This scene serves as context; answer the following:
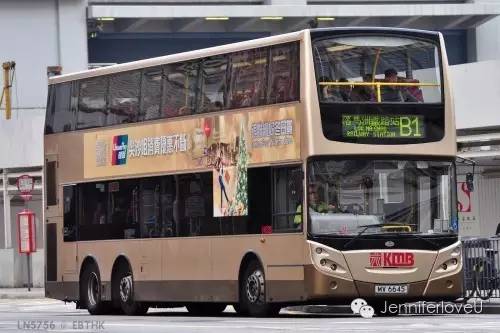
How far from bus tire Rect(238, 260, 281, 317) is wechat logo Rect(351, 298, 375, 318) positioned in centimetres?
120

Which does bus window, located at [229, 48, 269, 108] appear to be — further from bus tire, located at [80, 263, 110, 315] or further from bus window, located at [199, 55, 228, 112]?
bus tire, located at [80, 263, 110, 315]

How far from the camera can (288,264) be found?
2425 cm

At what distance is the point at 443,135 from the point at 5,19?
112 feet

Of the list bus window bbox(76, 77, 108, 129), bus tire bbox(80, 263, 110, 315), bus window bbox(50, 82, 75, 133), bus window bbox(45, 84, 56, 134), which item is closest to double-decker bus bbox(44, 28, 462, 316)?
bus window bbox(76, 77, 108, 129)

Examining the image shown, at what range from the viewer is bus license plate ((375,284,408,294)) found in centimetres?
2386

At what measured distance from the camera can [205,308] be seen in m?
29.1

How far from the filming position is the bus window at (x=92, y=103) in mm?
29016

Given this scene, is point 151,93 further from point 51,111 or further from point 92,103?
point 51,111

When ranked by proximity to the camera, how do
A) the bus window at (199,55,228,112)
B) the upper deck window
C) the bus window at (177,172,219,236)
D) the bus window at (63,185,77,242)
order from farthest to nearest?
the bus window at (63,185,77,242)
the bus window at (177,172,219,236)
the bus window at (199,55,228,112)
the upper deck window

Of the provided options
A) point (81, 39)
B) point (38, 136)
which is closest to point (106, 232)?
point (38, 136)

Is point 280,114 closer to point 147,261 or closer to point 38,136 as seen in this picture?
point 147,261

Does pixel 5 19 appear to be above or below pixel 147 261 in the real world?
above

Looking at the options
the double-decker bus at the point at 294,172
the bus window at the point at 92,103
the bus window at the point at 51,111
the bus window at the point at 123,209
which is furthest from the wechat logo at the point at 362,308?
the bus window at the point at 51,111

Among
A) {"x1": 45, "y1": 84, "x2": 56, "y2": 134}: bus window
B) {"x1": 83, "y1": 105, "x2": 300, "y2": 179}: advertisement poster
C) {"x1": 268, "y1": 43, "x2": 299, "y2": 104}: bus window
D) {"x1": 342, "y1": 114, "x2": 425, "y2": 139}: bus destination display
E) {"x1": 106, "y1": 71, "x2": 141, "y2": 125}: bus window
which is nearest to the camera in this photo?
{"x1": 342, "y1": 114, "x2": 425, "y2": 139}: bus destination display
